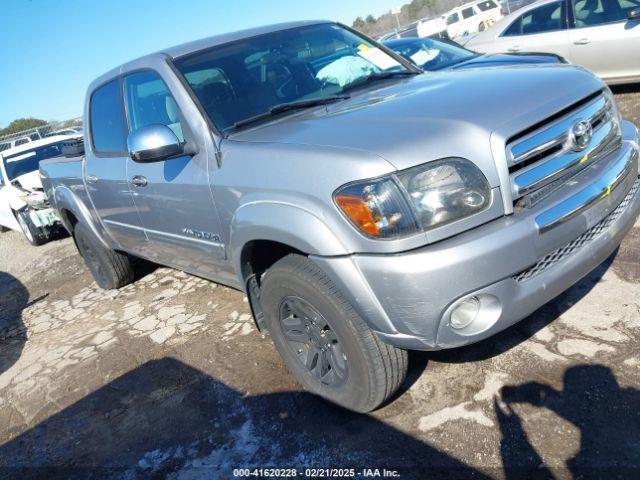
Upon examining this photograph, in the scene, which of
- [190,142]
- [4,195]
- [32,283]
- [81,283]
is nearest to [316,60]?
[190,142]

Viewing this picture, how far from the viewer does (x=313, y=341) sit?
2.58 metres

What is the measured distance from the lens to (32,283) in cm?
631

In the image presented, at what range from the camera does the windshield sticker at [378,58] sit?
11.1 ft

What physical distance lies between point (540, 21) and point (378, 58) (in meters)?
5.25

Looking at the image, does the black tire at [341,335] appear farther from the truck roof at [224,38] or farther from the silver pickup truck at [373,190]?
the truck roof at [224,38]

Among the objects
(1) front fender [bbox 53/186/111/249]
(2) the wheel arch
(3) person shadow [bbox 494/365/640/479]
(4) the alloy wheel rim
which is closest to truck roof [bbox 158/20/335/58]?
(2) the wheel arch

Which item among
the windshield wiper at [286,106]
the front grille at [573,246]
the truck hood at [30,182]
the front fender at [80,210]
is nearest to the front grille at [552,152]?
the front grille at [573,246]

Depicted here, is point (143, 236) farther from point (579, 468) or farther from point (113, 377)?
point (579, 468)

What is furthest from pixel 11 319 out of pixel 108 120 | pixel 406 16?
pixel 406 16

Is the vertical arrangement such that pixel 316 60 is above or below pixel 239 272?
above

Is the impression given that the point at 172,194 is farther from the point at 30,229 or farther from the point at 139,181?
the point at 30,229

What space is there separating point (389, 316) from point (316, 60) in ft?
6.08

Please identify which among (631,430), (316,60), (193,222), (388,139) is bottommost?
(631,430)

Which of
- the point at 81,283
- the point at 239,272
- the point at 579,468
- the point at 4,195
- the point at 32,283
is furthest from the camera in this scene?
the point at 4,195
